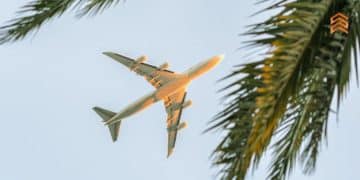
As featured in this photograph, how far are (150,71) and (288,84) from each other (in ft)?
101

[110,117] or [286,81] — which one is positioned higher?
[110,117]

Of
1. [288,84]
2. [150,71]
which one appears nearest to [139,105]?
[150,71]

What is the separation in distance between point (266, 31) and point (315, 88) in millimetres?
814

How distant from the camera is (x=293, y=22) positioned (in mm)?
4703

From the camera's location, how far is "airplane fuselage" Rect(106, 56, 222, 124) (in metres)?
32.5

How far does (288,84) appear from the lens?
4426 mm

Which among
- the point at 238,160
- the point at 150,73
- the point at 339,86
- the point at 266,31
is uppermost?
the point at 150,73

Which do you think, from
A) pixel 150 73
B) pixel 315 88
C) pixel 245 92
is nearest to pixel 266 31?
pixel 245 92

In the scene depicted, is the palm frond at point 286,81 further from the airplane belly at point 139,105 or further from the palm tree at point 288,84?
the airplane belly at point 139,105

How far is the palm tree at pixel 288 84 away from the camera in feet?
14.6

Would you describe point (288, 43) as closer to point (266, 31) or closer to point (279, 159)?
point (266, 31)

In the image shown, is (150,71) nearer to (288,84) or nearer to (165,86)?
(165,86)

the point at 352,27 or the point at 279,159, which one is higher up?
the point at 352,27

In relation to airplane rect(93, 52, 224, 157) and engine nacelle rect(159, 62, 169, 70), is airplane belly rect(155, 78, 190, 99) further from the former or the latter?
engine nacelle rect(159, 62, 169, 70)
